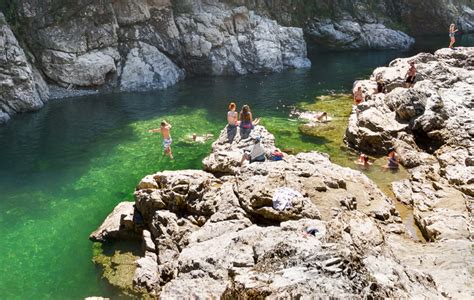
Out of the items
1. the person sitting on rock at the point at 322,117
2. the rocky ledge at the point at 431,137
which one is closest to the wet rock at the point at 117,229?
the rocky ledge at the point at 431,137

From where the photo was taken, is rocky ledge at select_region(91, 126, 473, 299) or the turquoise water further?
the turquoise water

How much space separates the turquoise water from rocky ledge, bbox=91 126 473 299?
202 centimetres

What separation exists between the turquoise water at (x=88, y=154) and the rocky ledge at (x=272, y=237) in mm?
2023

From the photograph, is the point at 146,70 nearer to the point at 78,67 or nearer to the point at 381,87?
the point at 78,67

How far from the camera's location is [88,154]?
23562 millimetres

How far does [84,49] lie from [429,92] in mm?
29031

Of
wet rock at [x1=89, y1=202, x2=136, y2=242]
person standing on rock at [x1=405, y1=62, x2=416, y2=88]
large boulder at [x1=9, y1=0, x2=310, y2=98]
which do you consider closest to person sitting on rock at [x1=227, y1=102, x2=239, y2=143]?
wet rock at [x1=89, y1=202, x2=136, y2=242]

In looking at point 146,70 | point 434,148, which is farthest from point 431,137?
point 146,70

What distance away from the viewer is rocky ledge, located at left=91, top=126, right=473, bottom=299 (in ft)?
24.7

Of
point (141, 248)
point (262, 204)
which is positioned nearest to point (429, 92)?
point (262, 204)

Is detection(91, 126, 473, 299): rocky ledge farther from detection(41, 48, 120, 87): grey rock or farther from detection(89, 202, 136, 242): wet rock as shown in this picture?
detection(41, 48, 120, 87): grey rock

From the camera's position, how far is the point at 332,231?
10.5 m

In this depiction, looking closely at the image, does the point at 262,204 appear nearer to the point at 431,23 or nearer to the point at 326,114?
the point at 326,114

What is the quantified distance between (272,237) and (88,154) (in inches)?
662
